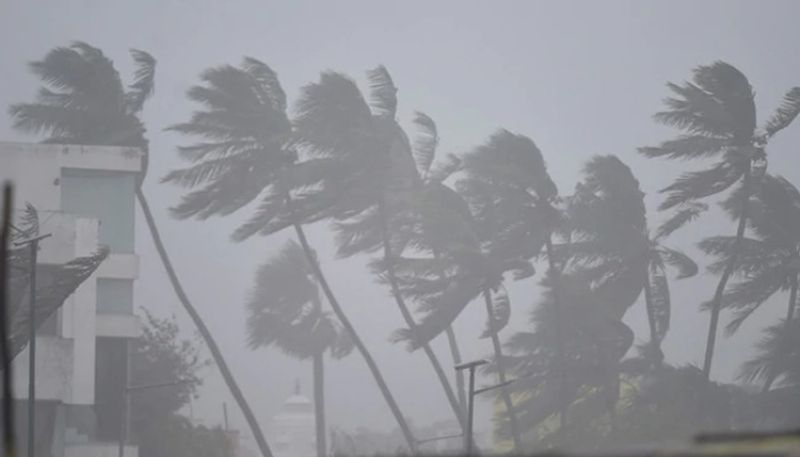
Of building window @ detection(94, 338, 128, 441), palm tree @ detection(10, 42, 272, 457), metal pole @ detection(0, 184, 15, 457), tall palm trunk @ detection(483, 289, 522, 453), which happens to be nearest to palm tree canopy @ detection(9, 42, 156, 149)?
palm tree @ detection(10, 42, 272, 457)

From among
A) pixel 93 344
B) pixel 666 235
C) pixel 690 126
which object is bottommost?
pixel 93 344

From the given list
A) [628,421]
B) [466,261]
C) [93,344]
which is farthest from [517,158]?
[93,344]

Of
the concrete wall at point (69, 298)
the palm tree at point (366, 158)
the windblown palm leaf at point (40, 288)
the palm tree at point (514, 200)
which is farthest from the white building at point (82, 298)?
the palm tree at point (514, 200)

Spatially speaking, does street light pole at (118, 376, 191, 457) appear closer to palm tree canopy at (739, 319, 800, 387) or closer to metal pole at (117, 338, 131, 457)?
metal pole at (117, 338, 131, 457)

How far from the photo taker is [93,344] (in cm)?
4409

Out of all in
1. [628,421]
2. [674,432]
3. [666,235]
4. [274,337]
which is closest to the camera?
[674,432]

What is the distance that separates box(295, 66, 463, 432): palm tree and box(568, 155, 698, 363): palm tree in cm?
619

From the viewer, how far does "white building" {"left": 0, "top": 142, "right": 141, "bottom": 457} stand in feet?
142

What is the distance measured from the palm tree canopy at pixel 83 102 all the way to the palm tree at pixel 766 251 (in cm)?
2081

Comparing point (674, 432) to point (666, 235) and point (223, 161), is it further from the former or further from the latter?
point (223, 161)

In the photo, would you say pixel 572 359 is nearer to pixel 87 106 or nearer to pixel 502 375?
pixel 502 375

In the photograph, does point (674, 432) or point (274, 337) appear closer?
point (674, 432)

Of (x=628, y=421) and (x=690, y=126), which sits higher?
(x=690, y=126)

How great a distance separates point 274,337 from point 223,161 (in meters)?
15.8
